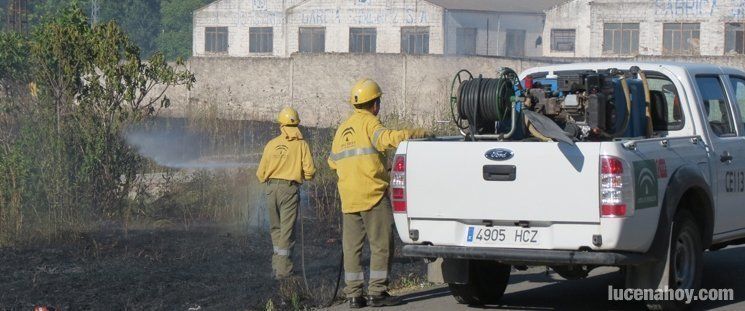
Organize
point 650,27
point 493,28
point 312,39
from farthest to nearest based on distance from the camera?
point 312,39 → point 493,28 → point 650,27

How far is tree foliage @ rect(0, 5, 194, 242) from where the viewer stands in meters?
13.9

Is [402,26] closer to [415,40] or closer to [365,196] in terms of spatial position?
[415,40]

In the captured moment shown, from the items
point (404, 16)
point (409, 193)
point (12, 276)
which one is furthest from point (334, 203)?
point (404, 16)

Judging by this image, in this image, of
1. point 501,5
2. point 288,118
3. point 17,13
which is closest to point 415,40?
point 501,5

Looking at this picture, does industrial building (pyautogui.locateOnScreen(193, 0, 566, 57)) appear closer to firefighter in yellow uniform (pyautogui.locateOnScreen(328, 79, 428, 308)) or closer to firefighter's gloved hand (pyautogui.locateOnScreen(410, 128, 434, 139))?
firefighter in yellow uniform (pyautogui.locateOnScreen(328, 79, 428, 308))

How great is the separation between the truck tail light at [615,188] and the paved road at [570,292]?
1646 mm

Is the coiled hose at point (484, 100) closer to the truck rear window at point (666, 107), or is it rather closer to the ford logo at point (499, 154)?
the ford logo at point (499, 154)

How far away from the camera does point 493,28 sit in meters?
59.5

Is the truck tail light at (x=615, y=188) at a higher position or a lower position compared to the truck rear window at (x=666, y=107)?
lower

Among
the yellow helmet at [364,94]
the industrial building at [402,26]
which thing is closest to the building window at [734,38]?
the industrial building at [402,26]

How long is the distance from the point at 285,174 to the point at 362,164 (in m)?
2.00

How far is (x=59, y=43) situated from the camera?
14320 millimetres

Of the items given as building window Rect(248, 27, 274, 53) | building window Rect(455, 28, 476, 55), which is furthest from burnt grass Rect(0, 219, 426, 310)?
building window Rect(248, 27, 274, 53)

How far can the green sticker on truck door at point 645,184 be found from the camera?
311 inches
